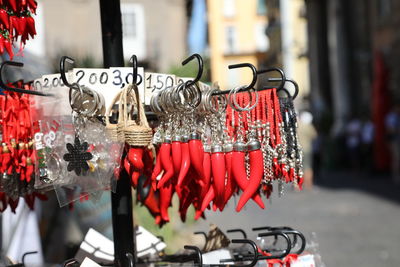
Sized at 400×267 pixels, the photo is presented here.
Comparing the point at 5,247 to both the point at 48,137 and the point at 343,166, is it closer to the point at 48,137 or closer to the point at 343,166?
the point at 48,137

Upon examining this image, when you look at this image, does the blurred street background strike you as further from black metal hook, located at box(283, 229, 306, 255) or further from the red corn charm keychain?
the red corn charm keychain

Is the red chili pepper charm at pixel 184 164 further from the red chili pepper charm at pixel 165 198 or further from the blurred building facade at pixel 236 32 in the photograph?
the blurred building facade at pixel 236 32

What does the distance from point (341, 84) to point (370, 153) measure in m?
6.63

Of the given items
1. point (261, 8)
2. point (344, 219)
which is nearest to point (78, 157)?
point (344, 219)

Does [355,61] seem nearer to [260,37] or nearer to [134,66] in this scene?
[134,66]

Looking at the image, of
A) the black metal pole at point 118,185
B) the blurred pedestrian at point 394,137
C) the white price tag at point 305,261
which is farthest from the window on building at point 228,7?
the white price tag at point 305,261

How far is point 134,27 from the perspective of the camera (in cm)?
1930

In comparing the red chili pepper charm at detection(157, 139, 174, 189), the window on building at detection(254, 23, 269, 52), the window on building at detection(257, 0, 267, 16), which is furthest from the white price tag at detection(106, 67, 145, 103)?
the window on building at detection(254, 23, 269, 52)

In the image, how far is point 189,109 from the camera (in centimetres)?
186

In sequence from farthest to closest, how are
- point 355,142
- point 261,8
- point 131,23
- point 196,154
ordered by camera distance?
point 261,8 < point 131,23 < point 355,142 < point 196,154

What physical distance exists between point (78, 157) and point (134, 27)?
17.9 meters

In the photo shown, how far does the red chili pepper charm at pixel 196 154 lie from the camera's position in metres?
1.80

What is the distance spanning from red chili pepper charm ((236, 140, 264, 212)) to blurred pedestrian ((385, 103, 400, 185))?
11.2 m

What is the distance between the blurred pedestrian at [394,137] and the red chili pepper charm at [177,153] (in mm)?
11233
